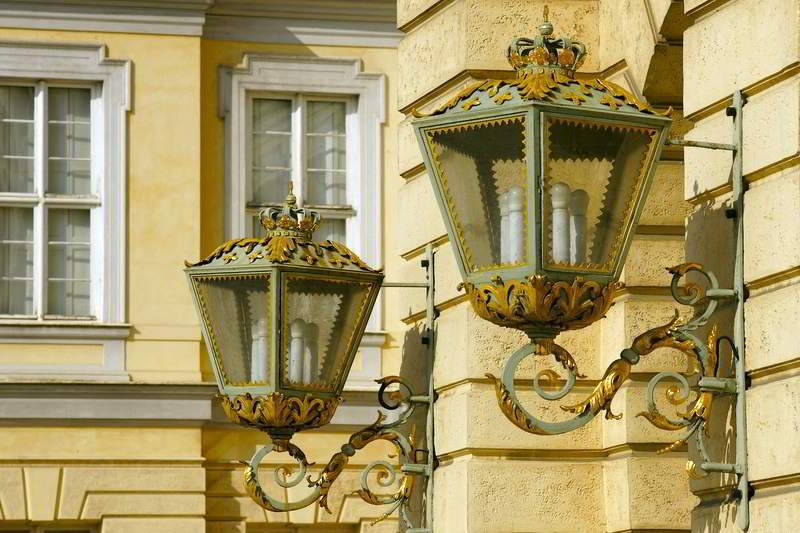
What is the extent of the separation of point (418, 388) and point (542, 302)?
9.47 feet

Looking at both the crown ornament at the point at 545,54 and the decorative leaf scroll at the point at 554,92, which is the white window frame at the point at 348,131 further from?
the decorative leaf scroll at the point at 554,92

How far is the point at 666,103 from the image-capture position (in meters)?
8.59

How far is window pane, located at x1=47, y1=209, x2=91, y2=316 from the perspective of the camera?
65.8 feet

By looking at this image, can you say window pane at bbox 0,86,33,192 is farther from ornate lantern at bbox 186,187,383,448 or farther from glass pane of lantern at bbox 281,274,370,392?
glass pane of lantern at bbox 281,274,370,392

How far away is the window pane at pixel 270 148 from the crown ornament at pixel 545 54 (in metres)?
13.4

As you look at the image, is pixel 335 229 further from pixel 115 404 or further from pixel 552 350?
pixel 552 350

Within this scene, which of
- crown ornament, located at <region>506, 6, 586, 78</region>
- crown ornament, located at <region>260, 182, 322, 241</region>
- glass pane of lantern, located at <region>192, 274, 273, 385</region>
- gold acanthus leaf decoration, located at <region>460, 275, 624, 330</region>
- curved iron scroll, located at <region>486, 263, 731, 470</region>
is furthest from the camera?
crown ornament, located at <region>260, 182, 322, 241</region>

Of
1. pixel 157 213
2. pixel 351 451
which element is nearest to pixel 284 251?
pixel 351 451

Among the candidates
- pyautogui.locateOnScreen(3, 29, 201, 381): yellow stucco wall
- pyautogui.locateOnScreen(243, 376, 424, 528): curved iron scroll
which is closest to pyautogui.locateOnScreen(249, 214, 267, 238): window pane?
pyautogui.locateOnScreen(3, 29, 201, 381): yellow stucco wall

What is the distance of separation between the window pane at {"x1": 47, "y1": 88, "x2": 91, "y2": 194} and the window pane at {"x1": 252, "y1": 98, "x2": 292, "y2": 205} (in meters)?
1.52

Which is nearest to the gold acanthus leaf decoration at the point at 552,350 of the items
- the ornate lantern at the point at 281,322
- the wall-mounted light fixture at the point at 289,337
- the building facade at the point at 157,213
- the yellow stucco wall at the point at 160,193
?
the wall-mounted light fixture at the point at 289,337

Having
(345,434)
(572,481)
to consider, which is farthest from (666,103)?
(345,434)

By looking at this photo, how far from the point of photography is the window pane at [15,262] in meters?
20.0

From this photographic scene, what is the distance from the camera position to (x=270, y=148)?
2062 cm
